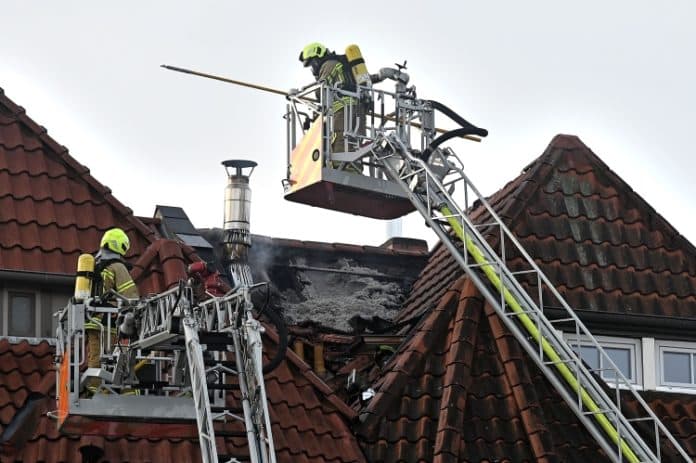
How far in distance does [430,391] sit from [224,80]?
5.69 m

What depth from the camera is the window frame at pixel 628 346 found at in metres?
23.4

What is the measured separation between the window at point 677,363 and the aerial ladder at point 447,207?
73 cm

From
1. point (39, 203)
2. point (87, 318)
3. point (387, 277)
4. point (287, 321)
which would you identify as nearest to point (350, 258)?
point (387, 277)

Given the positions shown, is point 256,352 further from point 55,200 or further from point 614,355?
point 614,355

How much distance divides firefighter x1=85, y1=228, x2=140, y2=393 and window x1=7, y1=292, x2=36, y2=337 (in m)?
1.77

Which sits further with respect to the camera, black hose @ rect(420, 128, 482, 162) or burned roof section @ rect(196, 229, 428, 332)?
burned roof section @ rect(196, 229, 428, 332)

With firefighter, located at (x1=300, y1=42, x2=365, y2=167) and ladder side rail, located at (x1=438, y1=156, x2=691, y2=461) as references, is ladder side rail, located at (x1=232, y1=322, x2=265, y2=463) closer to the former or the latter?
ladder side rail, located at (x1=438, y1=156, x2=691, y2=461)

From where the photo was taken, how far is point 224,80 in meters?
25.4

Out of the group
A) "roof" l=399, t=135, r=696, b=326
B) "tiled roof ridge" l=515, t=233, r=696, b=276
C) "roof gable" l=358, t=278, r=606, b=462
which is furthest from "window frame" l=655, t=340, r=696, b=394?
"roof gable" l=358, t=278, r=606, b=462

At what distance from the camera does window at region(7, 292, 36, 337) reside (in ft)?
71.1

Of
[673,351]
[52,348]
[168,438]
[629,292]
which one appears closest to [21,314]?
[52,348]

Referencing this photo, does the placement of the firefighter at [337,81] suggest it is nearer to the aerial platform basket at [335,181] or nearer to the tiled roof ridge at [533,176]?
the aerial platform basket at [335,181]

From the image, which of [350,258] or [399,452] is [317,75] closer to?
[350,258]

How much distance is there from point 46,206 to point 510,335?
5692 millimetres
